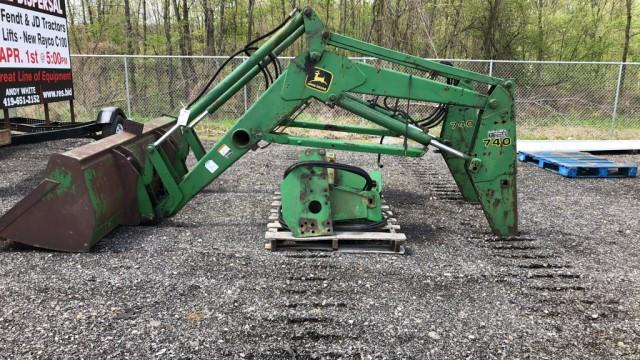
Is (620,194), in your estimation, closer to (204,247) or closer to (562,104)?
(204,247)

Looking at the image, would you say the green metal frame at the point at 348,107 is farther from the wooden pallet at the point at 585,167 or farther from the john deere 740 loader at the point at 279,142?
the wooden pallet at the point at 585,167

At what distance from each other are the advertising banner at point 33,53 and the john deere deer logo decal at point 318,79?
5006 mm

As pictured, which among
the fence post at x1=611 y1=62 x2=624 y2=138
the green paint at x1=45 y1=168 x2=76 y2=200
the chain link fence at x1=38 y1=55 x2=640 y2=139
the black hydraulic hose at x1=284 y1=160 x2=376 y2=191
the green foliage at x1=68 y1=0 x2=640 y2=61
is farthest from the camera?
the green foliage at x1=68 y1=0 x2=640 y2=61

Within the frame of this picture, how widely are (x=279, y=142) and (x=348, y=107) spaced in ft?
2.56

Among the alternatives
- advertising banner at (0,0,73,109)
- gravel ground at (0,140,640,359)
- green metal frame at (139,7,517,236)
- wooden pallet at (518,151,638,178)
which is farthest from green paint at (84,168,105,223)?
wooden pallet at (518,151,638,178)

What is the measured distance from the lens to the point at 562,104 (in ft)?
46.4

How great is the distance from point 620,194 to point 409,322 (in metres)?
5.60

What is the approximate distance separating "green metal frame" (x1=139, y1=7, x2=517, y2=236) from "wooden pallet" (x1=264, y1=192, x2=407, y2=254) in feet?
2.88

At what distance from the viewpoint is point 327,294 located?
372cm

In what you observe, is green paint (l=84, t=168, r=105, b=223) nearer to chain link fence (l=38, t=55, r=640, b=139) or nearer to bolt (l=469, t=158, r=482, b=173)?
bolt (l=469, t=158, r=482, b=173)

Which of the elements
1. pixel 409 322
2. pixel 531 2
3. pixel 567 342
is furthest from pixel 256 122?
pixel 531 2

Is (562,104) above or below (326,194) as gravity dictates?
above

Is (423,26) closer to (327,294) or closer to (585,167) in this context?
(585,167)

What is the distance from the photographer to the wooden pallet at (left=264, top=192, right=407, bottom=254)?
14.9 feet
